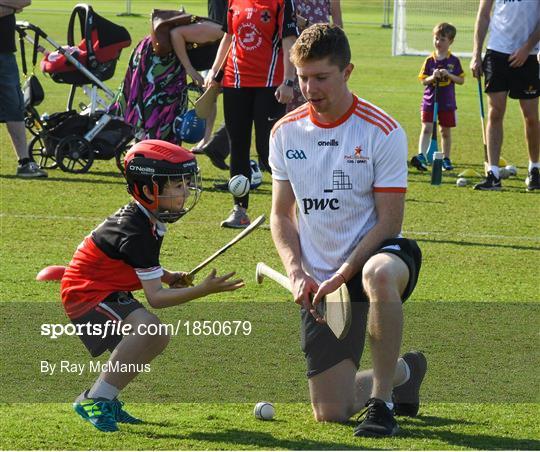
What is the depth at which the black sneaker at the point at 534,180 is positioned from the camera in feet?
37.3

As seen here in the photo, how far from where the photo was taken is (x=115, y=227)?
5.13 meters

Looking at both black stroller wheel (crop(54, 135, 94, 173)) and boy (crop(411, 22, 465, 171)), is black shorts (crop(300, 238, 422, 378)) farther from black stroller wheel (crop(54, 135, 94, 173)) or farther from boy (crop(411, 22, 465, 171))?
boy (crop(411, 22, 465, 171))

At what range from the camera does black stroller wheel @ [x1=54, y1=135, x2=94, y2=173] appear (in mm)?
11508

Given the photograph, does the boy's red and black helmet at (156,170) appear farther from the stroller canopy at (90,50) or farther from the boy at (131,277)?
the stroller canopy at (90,50)

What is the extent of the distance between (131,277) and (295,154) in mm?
873

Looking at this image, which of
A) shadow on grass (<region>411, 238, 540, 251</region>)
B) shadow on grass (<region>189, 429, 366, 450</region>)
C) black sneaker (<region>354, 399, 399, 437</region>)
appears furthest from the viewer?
shadow on grass (<region>411, 238, 540, 251</region>)

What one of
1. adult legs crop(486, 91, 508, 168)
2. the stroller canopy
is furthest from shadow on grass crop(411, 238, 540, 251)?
the stroller canopy

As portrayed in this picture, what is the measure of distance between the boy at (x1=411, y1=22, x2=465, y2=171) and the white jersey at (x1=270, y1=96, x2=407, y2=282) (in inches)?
288

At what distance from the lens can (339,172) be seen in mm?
5258

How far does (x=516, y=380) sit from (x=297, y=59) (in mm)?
1817

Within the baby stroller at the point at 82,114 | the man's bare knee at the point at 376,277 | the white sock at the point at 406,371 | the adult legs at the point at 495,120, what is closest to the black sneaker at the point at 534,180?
the adult legs at the point at 495,120

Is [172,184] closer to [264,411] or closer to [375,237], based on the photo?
[375,237]

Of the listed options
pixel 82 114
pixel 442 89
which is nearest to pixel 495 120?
pixel 442 89

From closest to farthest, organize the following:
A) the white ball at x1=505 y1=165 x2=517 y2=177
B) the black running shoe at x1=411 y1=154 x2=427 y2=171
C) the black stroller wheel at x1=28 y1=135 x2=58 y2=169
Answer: the black stroller wheel at x1=28 y1=135 x2=58 y2=169 < the white ball at x1=505 y1=165 x2=517 y2=177 < the black running shoe at x1=411 y1=154 x2=427 y2=171
